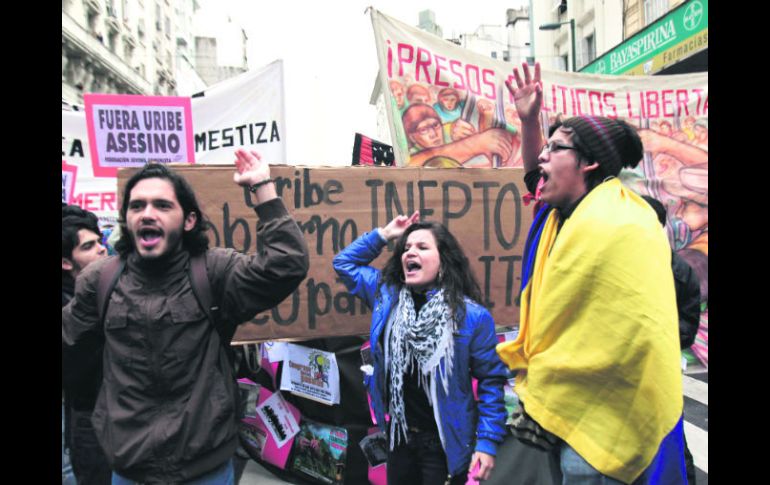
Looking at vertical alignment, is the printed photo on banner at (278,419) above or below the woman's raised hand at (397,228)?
below

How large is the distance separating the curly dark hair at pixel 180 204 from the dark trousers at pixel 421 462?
1109 mm

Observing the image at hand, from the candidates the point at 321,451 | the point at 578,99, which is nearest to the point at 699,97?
the point at 578,99

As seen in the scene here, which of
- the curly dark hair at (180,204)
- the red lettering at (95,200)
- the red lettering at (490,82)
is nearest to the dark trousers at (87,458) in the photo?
the curly dark hair at (180,204)

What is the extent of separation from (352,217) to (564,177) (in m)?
1.60

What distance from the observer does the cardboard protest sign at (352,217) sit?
3.10 meters

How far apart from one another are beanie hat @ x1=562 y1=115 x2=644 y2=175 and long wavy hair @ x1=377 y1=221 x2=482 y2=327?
841mm

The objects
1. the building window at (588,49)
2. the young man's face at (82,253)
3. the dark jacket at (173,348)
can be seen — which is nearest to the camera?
the dark jacket at (173,348)

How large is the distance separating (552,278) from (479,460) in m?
0.86

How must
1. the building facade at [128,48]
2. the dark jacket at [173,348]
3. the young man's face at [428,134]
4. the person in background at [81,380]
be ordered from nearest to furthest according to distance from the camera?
the dark jacket at [173,348] < the person in background at [81,380] < the young man's face at [428,134] < the building facade at [128,48]

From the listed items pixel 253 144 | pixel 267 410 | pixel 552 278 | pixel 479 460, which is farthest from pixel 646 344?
pixel 253 144

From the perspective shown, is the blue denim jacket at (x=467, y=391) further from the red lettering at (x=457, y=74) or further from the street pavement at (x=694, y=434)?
the red lettering at (x=457, y=74)

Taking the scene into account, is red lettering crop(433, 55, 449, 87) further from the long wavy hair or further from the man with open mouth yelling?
the man with open mouth yelling

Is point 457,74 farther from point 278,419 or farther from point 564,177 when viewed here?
point 278,419

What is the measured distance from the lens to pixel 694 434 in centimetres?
452
